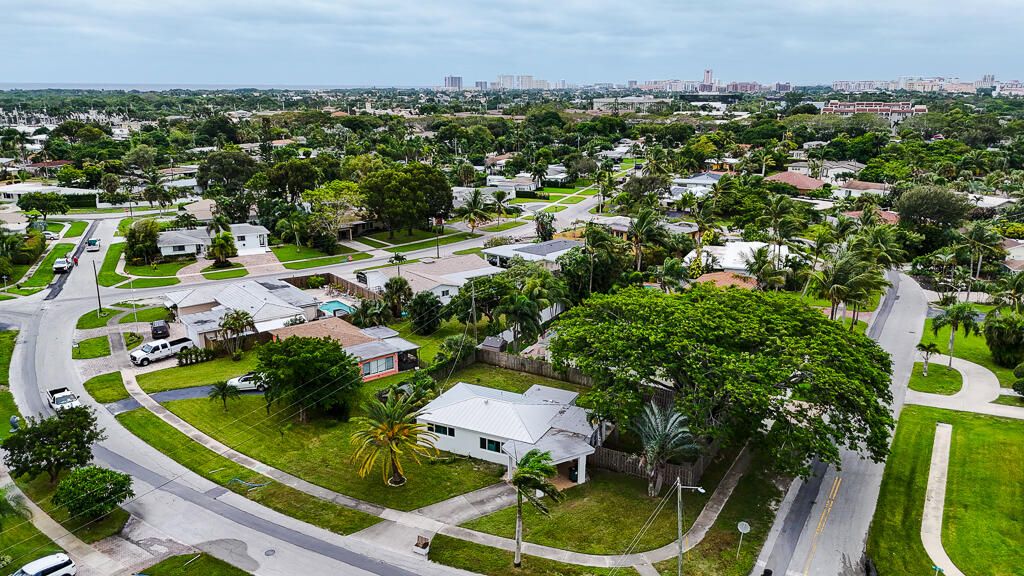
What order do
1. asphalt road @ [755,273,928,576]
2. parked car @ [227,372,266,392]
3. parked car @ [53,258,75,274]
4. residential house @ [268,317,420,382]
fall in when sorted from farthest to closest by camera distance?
parked car @ [53,258,75,274]
residential house @ [268,317,420,382]
parked car @ [227,372,266,392]
asphalt road @ [755,273,928,576]

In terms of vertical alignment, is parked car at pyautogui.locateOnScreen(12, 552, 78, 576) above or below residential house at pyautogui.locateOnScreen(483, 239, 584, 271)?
below

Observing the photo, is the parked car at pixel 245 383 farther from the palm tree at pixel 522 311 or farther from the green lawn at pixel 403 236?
the green lawn at pixel 403 236

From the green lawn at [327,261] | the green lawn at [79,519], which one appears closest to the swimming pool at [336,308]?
the green lawn at [327,261]

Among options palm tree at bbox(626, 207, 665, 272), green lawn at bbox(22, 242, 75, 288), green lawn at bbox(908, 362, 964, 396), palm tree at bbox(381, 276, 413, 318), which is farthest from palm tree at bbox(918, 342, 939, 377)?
green lawn at bbox(22, 242, 75, 288)

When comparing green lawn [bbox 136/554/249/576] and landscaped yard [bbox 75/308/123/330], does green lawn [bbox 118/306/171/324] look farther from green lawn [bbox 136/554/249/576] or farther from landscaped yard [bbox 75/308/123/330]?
green lawn [bbox 136/554/249/576]

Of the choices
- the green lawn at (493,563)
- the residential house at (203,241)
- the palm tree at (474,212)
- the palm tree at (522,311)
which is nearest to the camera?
the green lawn at (493,563)

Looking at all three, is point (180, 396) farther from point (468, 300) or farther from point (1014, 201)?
point (1014, 201)

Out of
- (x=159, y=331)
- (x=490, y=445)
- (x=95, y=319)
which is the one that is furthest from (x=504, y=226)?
(x=490, y=445)

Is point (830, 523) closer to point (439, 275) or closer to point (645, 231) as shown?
point (645, 231)
